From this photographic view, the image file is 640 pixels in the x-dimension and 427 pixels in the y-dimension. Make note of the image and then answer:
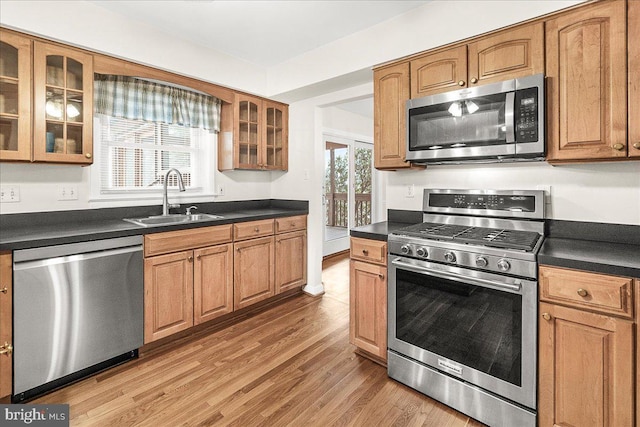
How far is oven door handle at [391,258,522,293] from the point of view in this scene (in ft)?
5.41

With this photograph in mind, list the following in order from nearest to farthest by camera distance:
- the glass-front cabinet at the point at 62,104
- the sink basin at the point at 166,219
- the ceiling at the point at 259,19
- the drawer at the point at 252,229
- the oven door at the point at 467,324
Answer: the oven door at the point at 467,324, the glass-front cabinet at the point at 62,104, the ceiling at the point at 259,19, the sink basin at the point at 166,219, the drawer at the point at 252,229

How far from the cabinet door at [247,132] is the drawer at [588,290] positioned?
113 inches

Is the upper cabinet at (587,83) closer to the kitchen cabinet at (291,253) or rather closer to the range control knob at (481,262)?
the range control knob at (481,262)

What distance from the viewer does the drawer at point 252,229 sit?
306cm

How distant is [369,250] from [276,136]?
2205 millimetres

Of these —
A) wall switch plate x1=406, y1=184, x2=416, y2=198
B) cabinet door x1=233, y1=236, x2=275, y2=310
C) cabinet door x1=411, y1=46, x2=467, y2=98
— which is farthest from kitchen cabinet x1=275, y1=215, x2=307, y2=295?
cabinet door x1=411, y1=46, x2=467, y2=98

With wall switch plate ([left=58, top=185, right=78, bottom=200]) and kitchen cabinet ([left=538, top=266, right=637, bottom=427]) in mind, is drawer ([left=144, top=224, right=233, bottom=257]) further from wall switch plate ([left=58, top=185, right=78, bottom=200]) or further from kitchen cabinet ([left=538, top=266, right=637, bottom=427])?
kitchen cabinet ([left=538, top=266, right=637, bottom=427])

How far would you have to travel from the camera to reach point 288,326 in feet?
9.71

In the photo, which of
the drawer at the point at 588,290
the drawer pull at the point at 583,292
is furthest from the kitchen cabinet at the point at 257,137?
the drawer pull at the point at 583,292

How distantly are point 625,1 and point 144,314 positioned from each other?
347 cm

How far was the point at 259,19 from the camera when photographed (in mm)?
2600

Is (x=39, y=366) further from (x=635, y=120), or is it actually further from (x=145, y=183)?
(x=635, y=120)

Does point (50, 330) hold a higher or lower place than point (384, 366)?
higher

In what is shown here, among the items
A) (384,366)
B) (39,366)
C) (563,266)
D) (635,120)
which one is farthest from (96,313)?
A: (635,120)
